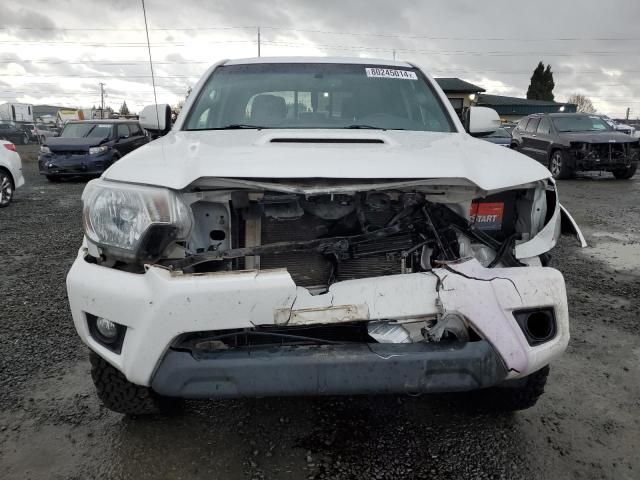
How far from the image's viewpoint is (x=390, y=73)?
3486 millimetres

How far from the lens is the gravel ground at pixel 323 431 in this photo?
2.13 metres

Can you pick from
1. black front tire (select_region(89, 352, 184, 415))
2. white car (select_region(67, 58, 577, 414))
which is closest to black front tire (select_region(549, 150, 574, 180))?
white car (select_region(67, 58, 577, 414))

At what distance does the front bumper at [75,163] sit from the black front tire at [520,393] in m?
11.4

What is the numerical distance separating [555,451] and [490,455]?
0.96 feet

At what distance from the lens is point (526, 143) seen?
45.4 ft

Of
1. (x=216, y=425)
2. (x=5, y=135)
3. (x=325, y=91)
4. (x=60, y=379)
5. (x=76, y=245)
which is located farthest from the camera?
(x=5, y=135)

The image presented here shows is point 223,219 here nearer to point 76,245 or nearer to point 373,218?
point 373,218

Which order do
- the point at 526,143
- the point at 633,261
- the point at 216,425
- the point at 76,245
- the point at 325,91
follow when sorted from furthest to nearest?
Result: the point at 526,143
the point at 76,245
the point at 633,261
the point at 325,91
the point at 216,425

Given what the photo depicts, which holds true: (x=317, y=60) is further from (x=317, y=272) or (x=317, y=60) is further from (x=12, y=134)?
(x=12, y=134)

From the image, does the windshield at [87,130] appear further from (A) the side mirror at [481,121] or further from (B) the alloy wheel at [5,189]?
(A) the side mirror at [481,121]

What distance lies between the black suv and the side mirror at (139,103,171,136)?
10960 millimetres

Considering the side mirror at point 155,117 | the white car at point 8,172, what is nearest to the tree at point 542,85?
the white car at point 8,172

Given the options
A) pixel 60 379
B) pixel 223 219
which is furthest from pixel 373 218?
pixel 60 379

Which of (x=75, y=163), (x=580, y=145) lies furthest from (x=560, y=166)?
(x=75, y=163)
